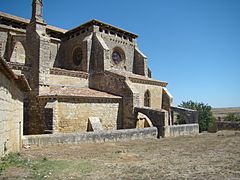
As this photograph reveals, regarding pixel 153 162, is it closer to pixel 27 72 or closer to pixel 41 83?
pixel 41 83

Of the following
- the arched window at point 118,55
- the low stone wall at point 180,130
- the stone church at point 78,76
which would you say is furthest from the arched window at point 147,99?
the arched window at point 118,55

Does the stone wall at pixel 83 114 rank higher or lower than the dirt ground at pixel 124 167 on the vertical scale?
higher

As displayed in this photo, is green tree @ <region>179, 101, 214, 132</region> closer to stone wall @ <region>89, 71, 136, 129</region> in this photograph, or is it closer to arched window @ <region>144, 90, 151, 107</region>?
arched window @ <region>144, 90, 151, 107</region>

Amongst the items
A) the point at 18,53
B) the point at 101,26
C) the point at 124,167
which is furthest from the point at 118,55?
the point at 124,167

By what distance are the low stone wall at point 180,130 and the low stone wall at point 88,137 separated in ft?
3.17

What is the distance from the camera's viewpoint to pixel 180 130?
1504 centimetres

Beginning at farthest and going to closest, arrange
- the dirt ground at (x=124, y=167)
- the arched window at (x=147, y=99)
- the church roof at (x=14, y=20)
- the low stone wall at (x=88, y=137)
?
the arched window at (x=147, y=99) → the church roof at (x=14, y=20) → the low stone wall at (x=88, y=137) → the dirt ground at (x=124, y=167)

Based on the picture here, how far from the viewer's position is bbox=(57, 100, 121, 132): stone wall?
1299 cm

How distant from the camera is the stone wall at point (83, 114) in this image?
13.0m

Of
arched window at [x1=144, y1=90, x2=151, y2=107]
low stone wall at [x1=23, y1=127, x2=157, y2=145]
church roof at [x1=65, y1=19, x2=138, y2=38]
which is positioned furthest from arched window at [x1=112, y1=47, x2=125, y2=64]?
low stone wall at [x1=23, y1=127, x2=157, y2=145]

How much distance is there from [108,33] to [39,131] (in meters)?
11.5

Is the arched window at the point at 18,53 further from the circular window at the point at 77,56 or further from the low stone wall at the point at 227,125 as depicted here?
the low stone wall at the point at 227,125

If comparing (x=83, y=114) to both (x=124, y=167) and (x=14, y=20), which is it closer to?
(x=124, y=167)

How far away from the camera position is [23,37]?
17.8 meters
